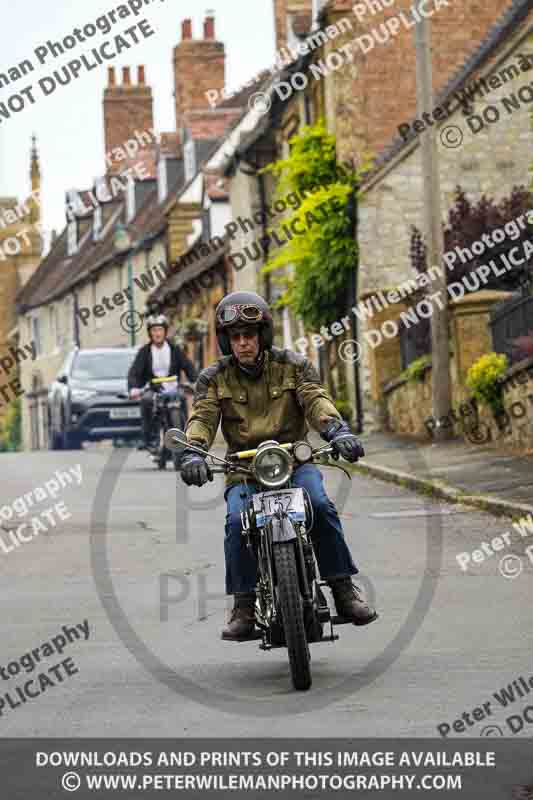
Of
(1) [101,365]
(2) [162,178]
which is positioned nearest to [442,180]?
(1) [101,365]

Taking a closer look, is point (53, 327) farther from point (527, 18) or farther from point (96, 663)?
point (96, 663)

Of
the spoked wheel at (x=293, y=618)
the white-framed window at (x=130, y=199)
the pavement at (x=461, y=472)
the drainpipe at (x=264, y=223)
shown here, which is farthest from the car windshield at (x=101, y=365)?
the white-framed window at (x=130, y=199)

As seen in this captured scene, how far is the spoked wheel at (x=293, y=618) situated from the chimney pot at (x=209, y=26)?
51436 mm

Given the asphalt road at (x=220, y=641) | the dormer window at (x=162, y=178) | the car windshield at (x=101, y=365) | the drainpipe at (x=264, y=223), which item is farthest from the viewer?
the dormer window at (x=162, y=178)

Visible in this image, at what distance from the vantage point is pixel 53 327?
76188 mm

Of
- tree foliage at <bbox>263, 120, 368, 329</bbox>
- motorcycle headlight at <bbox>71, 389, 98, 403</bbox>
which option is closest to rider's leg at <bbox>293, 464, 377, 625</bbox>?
motorcycle headlight at <bbox>71, 389, 98, 403</bbox>

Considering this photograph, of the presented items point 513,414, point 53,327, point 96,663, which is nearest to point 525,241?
point 513,414

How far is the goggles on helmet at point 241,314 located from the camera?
784 centimetres

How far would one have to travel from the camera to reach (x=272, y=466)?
751 cm

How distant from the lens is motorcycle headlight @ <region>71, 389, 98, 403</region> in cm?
2936

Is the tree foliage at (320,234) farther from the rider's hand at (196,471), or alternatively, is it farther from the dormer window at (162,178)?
the dormer window at (162,178)

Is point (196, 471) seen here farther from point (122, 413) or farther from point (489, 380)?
point (122, 413)

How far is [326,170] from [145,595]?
2220cm

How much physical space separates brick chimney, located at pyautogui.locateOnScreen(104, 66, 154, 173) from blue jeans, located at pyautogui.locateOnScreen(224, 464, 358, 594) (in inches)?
2375
